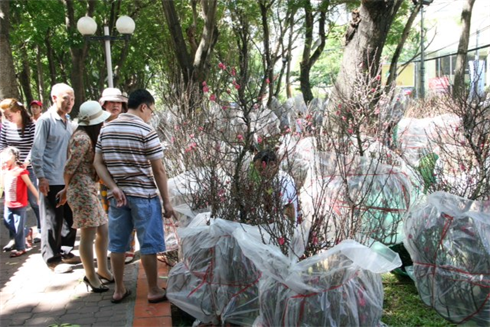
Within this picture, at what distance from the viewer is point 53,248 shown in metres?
4.61

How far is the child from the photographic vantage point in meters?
5.28

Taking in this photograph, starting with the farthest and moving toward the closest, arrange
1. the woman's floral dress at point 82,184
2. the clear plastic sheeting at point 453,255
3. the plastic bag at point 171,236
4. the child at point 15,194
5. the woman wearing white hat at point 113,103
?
the child at point 15,194, the woman wearing white hat at point 113,103, the plastic bag at point 171,236, the woman's floral dress at point 82,184, the clear plastic sheeting at point 453,255

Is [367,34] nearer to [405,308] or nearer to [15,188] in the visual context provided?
[405,308]

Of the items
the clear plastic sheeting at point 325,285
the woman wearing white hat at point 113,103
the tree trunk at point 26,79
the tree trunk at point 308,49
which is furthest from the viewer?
the tree trunk at point 26,79

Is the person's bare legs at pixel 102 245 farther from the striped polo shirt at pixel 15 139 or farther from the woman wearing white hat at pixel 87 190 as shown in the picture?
the striped polo shirt at pixel 15 139

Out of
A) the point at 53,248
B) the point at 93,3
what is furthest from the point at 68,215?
the point at 93,3

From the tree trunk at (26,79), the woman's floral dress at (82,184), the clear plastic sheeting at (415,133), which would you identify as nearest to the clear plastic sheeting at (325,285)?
the woman's floral dress at (82,184)

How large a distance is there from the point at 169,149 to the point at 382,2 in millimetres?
3236

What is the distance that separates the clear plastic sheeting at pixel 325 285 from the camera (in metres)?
2.68

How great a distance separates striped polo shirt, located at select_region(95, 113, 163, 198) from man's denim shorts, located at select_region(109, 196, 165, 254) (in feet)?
0.26

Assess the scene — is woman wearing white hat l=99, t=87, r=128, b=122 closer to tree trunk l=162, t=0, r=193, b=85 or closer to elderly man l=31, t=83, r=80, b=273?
elderly man l=31, t=83, r=80, b=273

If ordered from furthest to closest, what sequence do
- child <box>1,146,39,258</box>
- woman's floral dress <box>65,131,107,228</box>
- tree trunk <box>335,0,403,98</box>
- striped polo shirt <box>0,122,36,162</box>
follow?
tree trunk <box>335,0,403,98</box> → striped polo shirt <box>0,122,36,162</box> → child <box>1,146,39,258</box> → woman's floral dress <box>65,131,107,228</box>

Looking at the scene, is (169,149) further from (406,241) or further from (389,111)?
(406,241)

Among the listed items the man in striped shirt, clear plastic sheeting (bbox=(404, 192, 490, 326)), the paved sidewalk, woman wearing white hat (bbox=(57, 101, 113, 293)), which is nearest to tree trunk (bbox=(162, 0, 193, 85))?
the paved sidewalk
